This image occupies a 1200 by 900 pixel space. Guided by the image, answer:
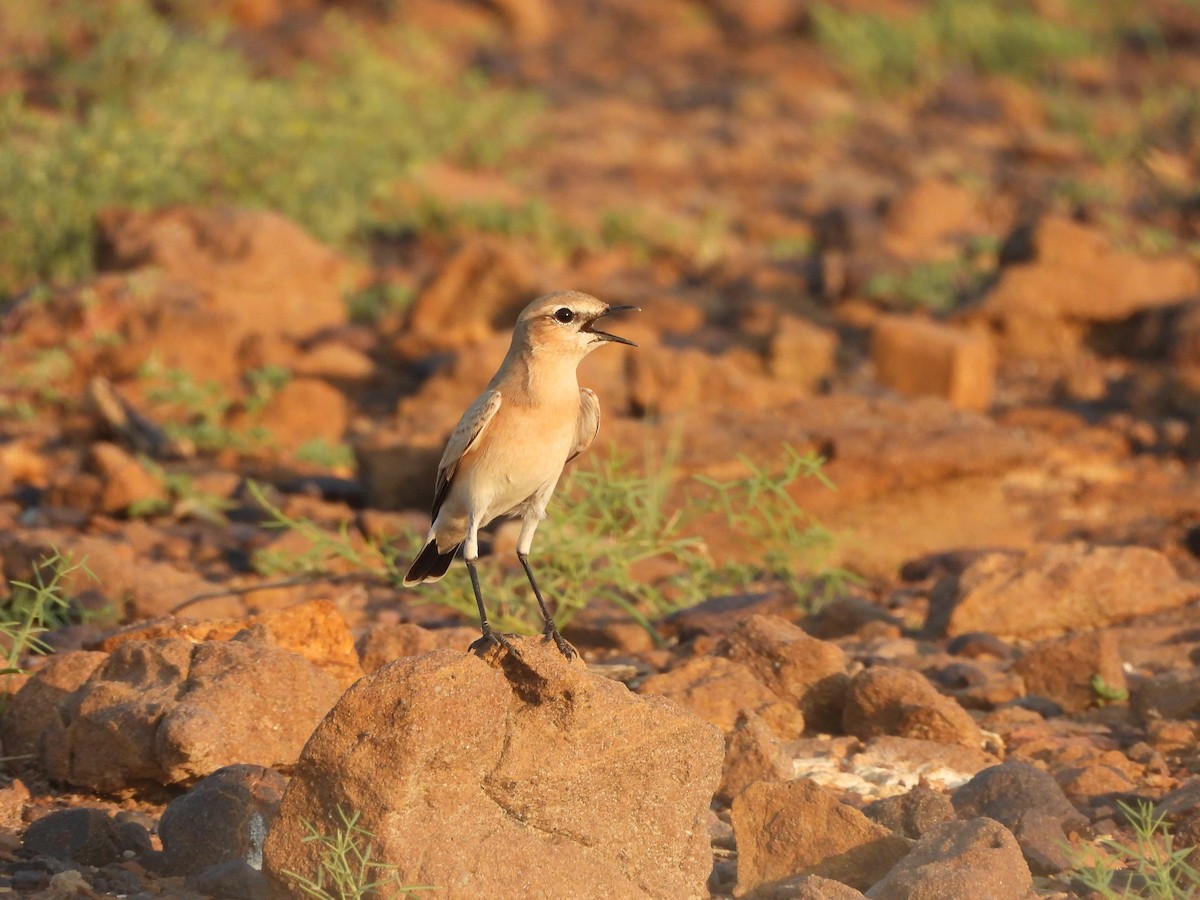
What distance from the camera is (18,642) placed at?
4.32 meters

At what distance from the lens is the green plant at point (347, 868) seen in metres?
3.19

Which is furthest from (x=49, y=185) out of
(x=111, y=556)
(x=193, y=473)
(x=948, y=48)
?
(x=948, y=48)

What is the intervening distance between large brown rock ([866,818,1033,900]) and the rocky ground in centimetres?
1

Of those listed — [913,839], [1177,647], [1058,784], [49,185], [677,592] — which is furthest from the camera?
[49,185]

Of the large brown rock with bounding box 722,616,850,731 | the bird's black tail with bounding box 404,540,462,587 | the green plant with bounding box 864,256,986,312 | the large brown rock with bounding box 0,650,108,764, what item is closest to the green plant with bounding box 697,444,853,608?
the large brown rock with bounding box 722,616,850,731

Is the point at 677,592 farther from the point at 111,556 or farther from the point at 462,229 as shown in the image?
the point at 462,229

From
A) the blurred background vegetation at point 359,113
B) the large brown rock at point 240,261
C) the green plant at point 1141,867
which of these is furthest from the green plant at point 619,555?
the blurred background vegetation at point 359,113

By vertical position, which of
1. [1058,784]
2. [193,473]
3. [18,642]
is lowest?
[193,473]

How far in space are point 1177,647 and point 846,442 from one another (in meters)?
1.93

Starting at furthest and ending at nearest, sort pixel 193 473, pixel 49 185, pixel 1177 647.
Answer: pixel 49 185 → pixel 193 473 → pixel 1177 647

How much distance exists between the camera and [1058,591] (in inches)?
240

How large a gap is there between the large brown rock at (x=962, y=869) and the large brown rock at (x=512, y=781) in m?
0.44

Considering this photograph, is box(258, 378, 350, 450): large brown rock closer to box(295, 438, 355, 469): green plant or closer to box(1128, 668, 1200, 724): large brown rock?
box(295, 438, 355, 469): green plant

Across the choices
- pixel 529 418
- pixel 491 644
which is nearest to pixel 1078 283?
pixel 529 418
